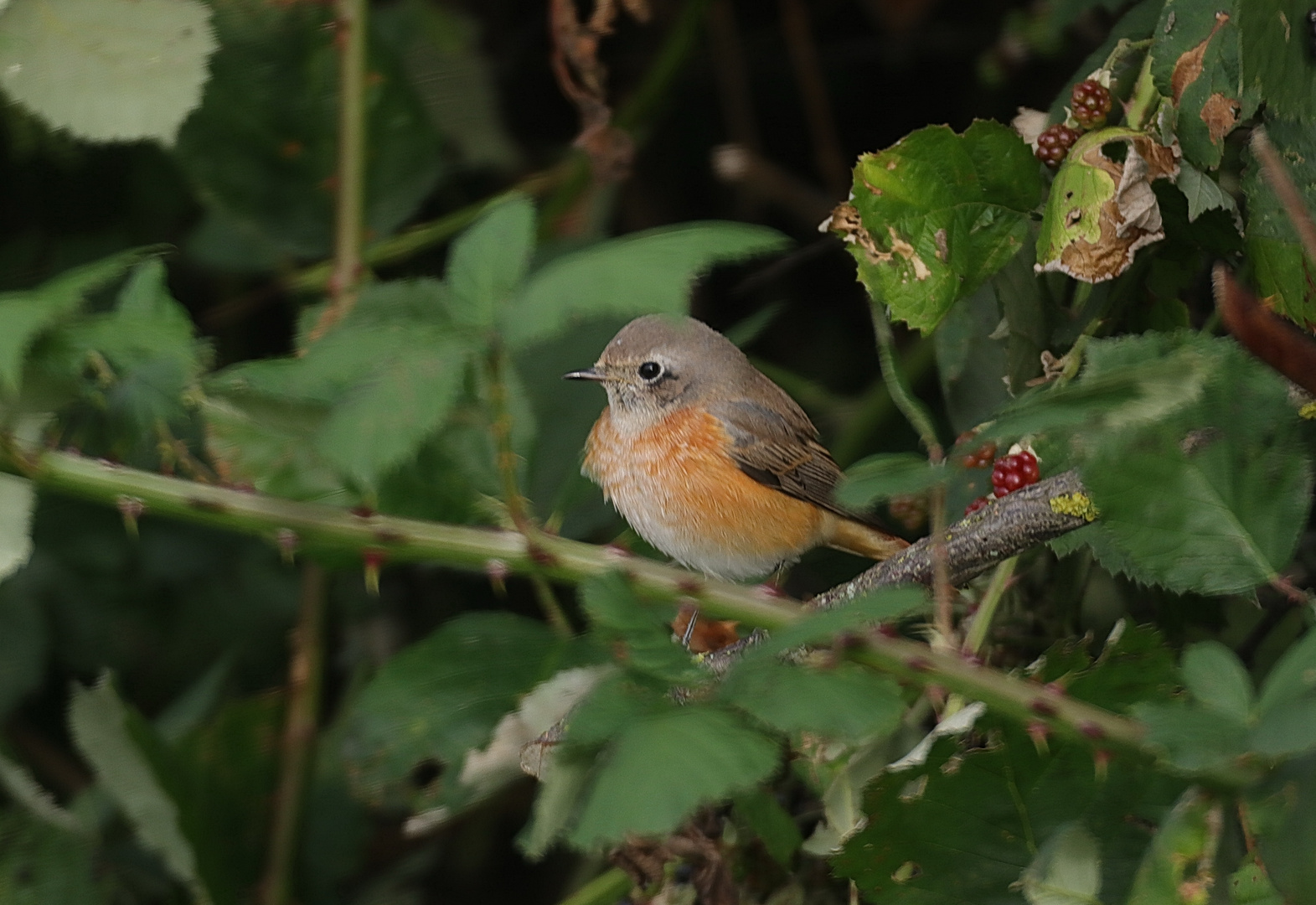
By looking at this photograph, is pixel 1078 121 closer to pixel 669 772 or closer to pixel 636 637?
pixel 636 637

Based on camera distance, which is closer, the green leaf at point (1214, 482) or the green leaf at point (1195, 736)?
the green leaf at point (1195, 736)

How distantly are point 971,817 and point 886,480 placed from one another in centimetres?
40

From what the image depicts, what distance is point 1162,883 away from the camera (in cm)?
105

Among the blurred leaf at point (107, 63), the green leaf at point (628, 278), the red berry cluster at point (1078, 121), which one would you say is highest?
the blurred leaf at point (107, 63)

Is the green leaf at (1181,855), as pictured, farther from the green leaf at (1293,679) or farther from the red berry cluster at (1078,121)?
the red berry cluster at (1078,121)

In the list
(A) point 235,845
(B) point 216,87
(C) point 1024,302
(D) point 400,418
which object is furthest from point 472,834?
(D) point 400,418

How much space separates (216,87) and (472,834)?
5.28 feet

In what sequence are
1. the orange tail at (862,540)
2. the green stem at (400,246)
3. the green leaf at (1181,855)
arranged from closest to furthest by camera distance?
the green leaf at (1181,855) → the orange tail at (862,540) → the green stem at (400,246)

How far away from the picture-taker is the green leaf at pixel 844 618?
0.98 m

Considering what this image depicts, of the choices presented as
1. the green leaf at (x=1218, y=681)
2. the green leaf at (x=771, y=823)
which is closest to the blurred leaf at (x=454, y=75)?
the green leaf at (x=771, y=823)

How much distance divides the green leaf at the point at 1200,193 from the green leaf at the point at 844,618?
724mm

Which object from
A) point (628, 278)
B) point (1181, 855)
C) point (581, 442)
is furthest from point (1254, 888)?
point (581, 442)

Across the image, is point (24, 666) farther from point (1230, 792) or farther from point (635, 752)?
point (1230, 792)

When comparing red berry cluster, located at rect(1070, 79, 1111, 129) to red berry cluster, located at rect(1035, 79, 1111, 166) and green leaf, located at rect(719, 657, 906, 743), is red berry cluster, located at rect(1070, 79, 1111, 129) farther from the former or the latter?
green leaf, located at rect(719, 657, 906, 743)
